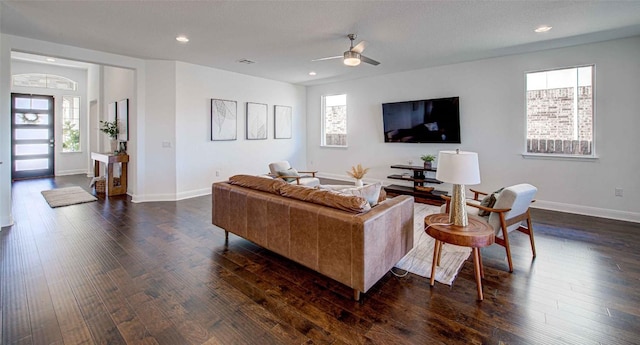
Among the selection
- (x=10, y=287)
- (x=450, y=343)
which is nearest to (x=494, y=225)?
(x=450, y=343)

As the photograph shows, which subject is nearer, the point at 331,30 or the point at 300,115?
the point at 331,30

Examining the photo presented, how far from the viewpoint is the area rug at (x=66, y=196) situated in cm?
544

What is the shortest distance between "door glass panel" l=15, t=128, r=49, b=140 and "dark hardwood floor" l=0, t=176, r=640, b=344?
241 inches

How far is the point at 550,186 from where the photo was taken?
5.15m

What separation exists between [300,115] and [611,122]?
6.73 meters

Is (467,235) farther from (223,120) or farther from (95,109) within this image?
(95,109)

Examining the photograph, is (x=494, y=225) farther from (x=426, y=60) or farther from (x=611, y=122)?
(x=426, y=60)

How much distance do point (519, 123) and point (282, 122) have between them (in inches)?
218

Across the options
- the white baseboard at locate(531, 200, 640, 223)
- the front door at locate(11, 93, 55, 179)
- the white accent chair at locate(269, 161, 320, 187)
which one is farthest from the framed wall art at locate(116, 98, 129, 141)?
the white baseboard at locate(531, 200, 640, 223)

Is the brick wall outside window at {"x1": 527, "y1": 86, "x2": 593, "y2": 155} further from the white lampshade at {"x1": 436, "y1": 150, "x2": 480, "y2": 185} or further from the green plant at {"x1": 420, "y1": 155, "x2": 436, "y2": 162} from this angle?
the white lampshade at {"x1": 436, "y1": 150, "x2": 480, "y2": 185}

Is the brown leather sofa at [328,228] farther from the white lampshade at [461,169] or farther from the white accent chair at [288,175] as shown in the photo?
the white accent chair at [288,175]

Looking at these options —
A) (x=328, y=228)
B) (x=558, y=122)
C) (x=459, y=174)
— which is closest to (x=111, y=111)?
(x=328, y=228)

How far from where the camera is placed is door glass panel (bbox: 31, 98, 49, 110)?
8.18 metres

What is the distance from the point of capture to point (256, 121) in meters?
7.47
